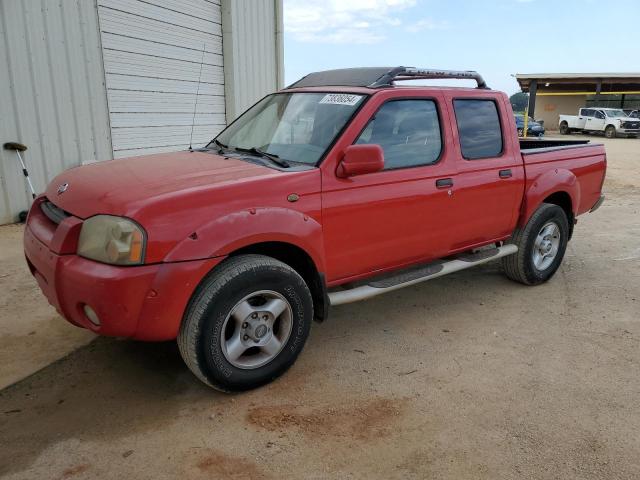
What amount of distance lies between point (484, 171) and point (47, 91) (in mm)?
6051

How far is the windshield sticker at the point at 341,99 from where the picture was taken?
146 inches

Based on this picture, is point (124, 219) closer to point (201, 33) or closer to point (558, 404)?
point (558, 404)

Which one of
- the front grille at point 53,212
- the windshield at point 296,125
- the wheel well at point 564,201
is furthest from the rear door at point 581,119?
the front grille at point 53,212

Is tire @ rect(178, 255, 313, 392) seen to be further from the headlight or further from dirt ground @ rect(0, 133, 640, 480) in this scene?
the headlight

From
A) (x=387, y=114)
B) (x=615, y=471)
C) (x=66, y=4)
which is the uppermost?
(x=66, y=4)

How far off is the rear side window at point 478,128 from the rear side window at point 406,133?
0.95 ft

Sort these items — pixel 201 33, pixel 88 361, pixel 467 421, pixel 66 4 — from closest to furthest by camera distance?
pixel 467 421
pixel 88 361
pixel 66 4
pixel 201 33

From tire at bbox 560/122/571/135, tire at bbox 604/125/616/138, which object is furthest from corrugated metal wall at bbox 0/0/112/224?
tire at bbox 560/122/571/135

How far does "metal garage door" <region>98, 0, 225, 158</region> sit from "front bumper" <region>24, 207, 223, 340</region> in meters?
6.08

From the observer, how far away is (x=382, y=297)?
4.86 meters

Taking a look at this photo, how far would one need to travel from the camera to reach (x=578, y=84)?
39.6 m

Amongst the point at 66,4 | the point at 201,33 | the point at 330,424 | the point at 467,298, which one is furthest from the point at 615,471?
the point at 201,33

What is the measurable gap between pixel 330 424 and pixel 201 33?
887 cm

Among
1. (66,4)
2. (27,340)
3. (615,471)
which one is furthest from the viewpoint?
(66,4)
